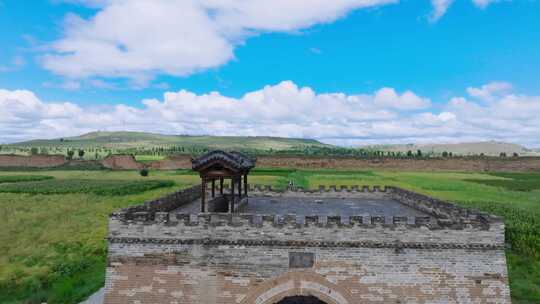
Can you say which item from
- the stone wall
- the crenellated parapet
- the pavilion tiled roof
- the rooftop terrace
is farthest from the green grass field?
the pavilion tiled roof

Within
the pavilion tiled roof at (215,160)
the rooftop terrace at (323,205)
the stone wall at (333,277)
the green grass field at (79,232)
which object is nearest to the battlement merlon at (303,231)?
the stone wall at (333,277)

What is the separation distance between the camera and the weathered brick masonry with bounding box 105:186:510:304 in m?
11.8

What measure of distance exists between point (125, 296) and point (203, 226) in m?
3.40

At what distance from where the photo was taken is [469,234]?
11773 mm

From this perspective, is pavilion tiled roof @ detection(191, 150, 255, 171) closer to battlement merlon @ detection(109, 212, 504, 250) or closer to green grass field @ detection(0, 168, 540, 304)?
battlement merlon @ detection(109, 212, 504, 250)

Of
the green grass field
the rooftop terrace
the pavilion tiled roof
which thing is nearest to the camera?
the pavilion tiled roof

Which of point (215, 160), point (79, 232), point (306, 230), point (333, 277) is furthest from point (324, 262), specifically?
point (79, 232)

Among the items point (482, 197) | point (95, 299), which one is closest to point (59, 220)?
point (95, 299)

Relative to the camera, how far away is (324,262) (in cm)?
1182

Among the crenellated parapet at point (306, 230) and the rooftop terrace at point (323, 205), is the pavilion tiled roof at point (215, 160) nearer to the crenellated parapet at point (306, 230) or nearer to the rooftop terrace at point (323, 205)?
the crenellated parapet at point (306, 230)

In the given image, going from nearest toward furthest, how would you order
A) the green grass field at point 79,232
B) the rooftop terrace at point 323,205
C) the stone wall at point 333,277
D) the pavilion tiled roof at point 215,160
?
the stone wall at point 333,277 < the pavilion tiled roof at point 215,160 < the rooftop terrace at point 323,205 < the green grass field at point 79,232

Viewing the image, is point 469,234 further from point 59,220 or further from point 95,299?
point 59,220

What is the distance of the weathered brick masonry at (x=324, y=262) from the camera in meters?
11.8

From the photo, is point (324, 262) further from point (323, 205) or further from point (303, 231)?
point (323, 205)
